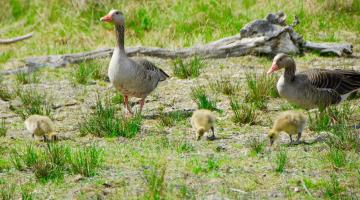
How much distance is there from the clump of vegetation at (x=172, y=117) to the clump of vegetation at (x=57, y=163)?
78.9 inches

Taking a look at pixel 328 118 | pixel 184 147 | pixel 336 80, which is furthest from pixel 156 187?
pixel 336 80

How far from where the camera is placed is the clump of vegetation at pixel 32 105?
1005cm

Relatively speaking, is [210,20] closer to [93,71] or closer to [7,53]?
[93,71]

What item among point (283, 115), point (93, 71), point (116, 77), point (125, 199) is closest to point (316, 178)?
point (283, 115)

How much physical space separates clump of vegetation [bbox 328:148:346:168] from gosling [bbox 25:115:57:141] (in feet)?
10.9

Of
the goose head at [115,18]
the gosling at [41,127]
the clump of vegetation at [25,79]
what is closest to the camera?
the gosling at [41,127]

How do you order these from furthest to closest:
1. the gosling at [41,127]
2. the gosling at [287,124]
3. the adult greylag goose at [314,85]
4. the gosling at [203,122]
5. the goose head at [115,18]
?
the goose head at [115,18] → the adult greylag goose at [314,85] → the gosling at [41,127] → the gosling at [203,122] → the gosling at [287,124]

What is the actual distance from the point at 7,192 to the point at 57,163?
78 centimetres

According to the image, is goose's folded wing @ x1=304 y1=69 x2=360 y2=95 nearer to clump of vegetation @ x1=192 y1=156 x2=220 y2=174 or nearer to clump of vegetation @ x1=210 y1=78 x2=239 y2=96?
clump of vegetation @ x1=210 y1=78 x2=239 y2=96

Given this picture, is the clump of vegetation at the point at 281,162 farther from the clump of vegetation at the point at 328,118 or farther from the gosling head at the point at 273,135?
the clump of vegetation at the point at 328,118

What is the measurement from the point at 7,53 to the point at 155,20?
3373mm

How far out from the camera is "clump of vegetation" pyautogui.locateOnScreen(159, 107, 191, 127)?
30.8ft

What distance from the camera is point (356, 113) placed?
9.62 meters

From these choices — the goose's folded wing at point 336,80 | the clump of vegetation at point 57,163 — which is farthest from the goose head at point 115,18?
the clump of vegetation at point 57,163
